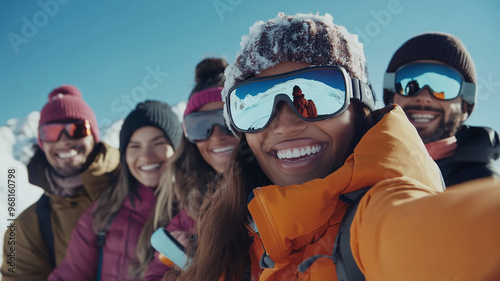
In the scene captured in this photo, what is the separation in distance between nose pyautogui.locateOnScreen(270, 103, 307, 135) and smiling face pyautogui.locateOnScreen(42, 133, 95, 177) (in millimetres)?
3219

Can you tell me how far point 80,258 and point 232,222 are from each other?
8.15ft

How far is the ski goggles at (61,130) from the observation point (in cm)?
382

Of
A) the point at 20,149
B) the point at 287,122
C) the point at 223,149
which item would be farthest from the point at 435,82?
the point at 20,149

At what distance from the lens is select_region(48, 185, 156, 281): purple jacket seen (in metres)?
3.24

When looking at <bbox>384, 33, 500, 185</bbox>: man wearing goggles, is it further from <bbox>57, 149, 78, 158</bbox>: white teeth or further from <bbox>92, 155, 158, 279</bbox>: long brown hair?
<bbox>57, 149, 78, 158</bbox>: white teeth

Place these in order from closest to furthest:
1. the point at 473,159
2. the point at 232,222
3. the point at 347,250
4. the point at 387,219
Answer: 1. the point at 387,219
2. the point at 347,250
3. the point at 232,222
4. the point at 473,159

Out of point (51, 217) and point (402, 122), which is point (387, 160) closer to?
point (402, 122)

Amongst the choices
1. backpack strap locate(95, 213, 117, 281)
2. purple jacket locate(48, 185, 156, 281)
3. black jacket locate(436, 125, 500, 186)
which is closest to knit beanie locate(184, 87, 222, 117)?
purple jacket locate(48, 185, 156, 281)

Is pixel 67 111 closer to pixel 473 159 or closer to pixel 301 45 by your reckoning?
pixel 301 45

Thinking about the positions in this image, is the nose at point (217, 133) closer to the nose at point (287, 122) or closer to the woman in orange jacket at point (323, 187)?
the woman in orange jacket at point (323, 187)

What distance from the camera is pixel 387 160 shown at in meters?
0.99

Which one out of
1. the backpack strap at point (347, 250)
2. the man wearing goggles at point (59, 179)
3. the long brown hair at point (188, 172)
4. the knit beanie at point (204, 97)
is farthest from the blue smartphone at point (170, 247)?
the man wearing goggles at point (59, 179)

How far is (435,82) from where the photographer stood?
3.08m

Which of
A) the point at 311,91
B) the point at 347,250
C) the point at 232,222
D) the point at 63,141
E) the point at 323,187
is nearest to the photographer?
the point at 347,250
